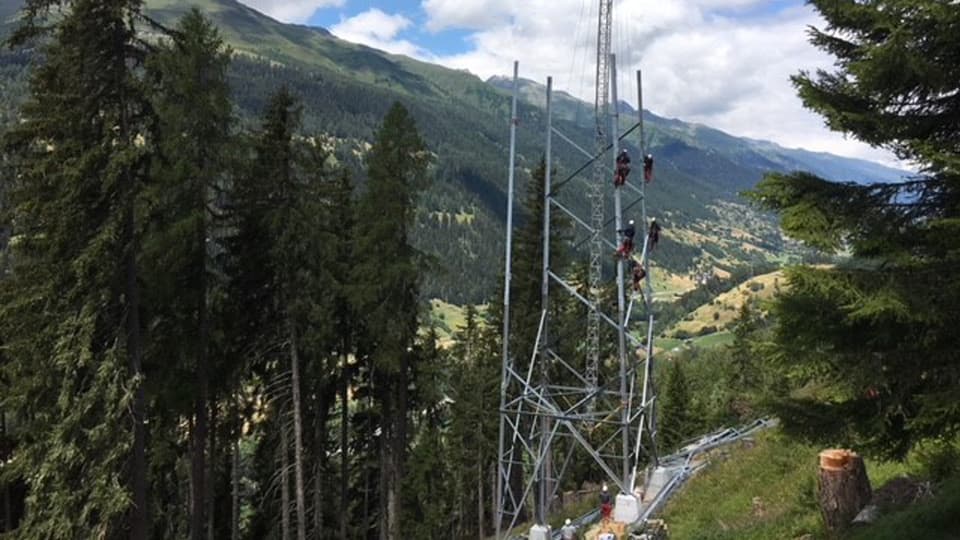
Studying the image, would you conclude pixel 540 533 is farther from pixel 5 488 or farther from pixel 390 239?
pixel 5 488

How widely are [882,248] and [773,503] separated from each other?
7.89 metres

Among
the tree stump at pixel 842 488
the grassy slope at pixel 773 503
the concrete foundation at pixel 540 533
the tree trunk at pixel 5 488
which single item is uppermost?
the tree stump at pixel 842 488

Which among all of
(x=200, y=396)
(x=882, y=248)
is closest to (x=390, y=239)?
(x=200, y=396)

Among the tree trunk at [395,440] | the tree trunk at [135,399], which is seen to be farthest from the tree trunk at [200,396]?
the tree trunk at [395,440]

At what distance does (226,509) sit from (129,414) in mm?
19824

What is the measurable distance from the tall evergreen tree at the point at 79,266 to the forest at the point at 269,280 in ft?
0.16

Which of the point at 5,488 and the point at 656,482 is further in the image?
the point at 5,488

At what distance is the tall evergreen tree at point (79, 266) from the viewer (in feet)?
45.8

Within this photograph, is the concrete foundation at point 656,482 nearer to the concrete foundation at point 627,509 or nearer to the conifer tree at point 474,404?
the concrete foundation at point 627,509

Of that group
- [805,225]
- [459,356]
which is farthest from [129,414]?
[459,356]

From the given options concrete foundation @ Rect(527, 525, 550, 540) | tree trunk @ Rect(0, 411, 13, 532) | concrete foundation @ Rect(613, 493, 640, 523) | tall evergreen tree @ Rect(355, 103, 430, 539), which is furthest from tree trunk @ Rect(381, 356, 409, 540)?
tree trunk @ Rect(0, 411, 13, 532)

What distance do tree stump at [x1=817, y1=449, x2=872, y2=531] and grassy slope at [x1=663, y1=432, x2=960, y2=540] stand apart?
384 mm

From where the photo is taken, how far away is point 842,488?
10.7 metres

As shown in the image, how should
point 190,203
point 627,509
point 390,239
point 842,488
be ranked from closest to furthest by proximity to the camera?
point 842,488, point 627,509, point 190,203, point 390,239
